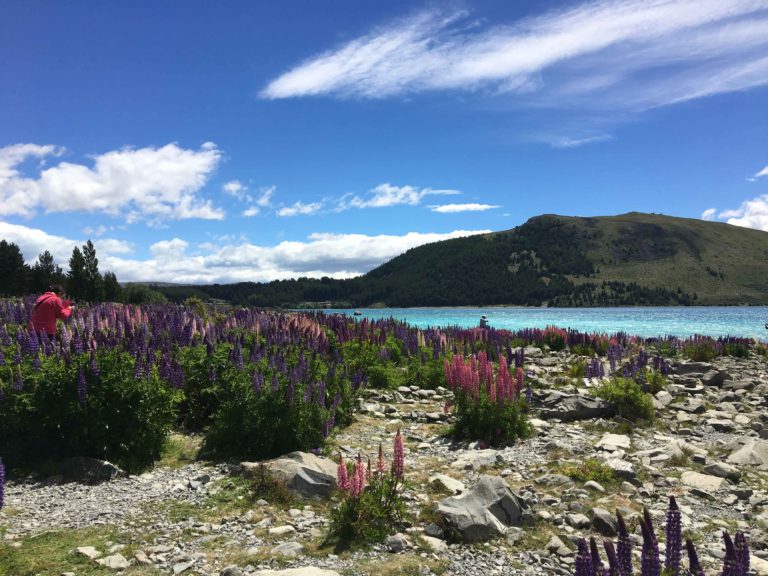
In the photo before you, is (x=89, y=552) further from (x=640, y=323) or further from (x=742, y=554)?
(x=640, y=323)

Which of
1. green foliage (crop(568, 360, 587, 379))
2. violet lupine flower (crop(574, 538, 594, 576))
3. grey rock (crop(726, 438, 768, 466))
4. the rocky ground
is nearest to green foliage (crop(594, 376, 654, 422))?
the rocky ground

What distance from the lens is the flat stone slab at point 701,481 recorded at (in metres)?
6.99

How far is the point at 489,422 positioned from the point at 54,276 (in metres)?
73.9

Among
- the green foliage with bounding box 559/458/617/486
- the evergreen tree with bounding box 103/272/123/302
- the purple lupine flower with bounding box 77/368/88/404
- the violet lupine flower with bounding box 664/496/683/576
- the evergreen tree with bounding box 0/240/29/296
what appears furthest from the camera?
the evergreen tree with bounding box 0/240/29/296

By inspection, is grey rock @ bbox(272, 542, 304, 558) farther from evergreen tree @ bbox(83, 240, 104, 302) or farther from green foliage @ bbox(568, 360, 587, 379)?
evergreen tree @ bbox(83, 240, 104, 302)

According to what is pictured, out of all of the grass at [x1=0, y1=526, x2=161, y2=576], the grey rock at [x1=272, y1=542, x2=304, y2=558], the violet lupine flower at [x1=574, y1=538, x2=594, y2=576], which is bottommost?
the grey rock at [x1=272, y1=542, x2=304, y2=558]

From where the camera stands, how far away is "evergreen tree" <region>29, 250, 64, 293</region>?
65.3 m

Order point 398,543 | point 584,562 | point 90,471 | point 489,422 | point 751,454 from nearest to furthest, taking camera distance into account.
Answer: point 584,562, point 398,543, point 90,471, point 751,454, point 489,422

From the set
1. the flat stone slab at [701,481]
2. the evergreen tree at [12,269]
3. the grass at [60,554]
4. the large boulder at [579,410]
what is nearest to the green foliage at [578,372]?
the large boulder at [579,410]

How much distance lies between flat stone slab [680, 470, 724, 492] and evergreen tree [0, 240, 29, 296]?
7537 centimetres

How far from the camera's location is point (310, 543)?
547 cm

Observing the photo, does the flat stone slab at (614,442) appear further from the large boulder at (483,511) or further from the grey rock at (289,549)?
the grey rock at (289,549)

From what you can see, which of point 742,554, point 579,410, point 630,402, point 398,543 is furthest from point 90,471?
point 630,402

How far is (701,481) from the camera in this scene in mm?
7129
